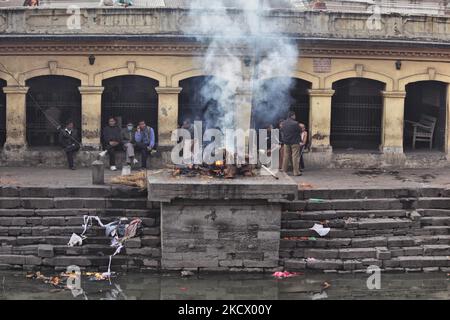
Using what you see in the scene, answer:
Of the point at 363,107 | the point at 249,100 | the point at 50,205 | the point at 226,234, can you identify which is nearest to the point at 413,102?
the point at 363,107

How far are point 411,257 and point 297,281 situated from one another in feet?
8.63

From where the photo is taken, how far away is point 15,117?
20.5m

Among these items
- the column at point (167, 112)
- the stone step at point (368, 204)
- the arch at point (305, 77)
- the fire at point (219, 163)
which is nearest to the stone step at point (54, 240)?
the fire at point (219, 163)

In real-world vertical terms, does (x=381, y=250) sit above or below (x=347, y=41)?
below

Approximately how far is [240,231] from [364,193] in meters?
3.34

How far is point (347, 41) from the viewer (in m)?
20.0

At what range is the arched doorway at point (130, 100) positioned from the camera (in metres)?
21.0

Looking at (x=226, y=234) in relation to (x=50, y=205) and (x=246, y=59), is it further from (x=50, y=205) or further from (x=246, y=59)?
(x=246, y=59)

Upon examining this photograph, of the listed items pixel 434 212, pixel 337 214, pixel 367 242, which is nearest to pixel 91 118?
pixel 337 214

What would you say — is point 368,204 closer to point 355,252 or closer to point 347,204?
point 347,204

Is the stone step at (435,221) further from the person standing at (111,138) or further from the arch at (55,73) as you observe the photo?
the arch at (55,73)

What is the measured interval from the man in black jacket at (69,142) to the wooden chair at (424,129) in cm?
1002

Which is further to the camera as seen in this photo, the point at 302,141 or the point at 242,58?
the point at 242,58
